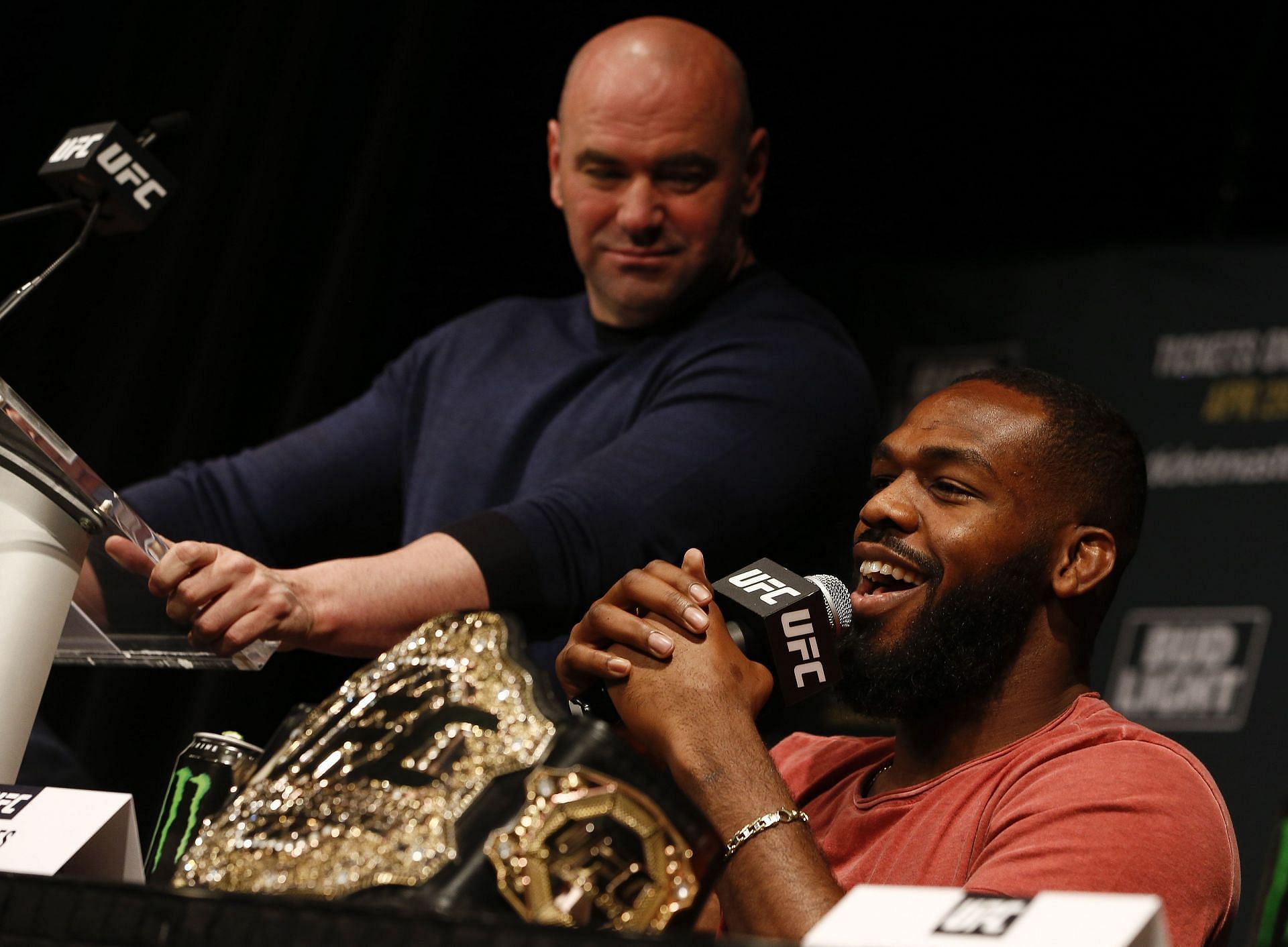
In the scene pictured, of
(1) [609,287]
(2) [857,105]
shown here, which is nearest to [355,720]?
(1) [609,287]

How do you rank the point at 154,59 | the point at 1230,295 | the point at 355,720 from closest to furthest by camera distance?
the point at 355,720 → the point at 1230,295 → the point at 154,59

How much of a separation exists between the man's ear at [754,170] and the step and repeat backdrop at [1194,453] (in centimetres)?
91

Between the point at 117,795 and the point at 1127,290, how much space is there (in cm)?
220

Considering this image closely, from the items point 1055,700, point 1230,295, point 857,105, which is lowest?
point 1055,700

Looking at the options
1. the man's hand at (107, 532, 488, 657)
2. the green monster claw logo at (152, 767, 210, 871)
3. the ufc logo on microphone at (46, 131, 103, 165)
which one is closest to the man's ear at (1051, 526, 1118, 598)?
the man's hand at (107, 532, 488, 657)

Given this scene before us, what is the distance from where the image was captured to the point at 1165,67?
290 cm

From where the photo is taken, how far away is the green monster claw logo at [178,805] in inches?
45.1

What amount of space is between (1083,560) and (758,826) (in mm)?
482

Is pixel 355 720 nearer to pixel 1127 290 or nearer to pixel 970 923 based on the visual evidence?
pixel 970 923

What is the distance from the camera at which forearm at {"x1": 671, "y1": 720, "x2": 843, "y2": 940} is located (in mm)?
1163

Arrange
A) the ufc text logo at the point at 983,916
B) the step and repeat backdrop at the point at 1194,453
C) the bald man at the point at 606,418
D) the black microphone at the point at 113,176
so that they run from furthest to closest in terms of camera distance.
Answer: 1. the step and repeat backdrop at the point at 1194,453
2. the bald man at the point at 606,418
3. the black microphone at the point at 113,176
4. the ufc text logo at the point at 983,916

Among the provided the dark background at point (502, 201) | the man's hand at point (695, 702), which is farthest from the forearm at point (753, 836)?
the dark background at point (502, 201)

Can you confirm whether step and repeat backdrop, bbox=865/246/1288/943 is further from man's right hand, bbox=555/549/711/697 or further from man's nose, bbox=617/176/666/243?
man's right hand, bbox=555/549/711/697

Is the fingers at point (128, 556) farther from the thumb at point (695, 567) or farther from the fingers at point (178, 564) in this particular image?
the thumb at point (695, 567)
